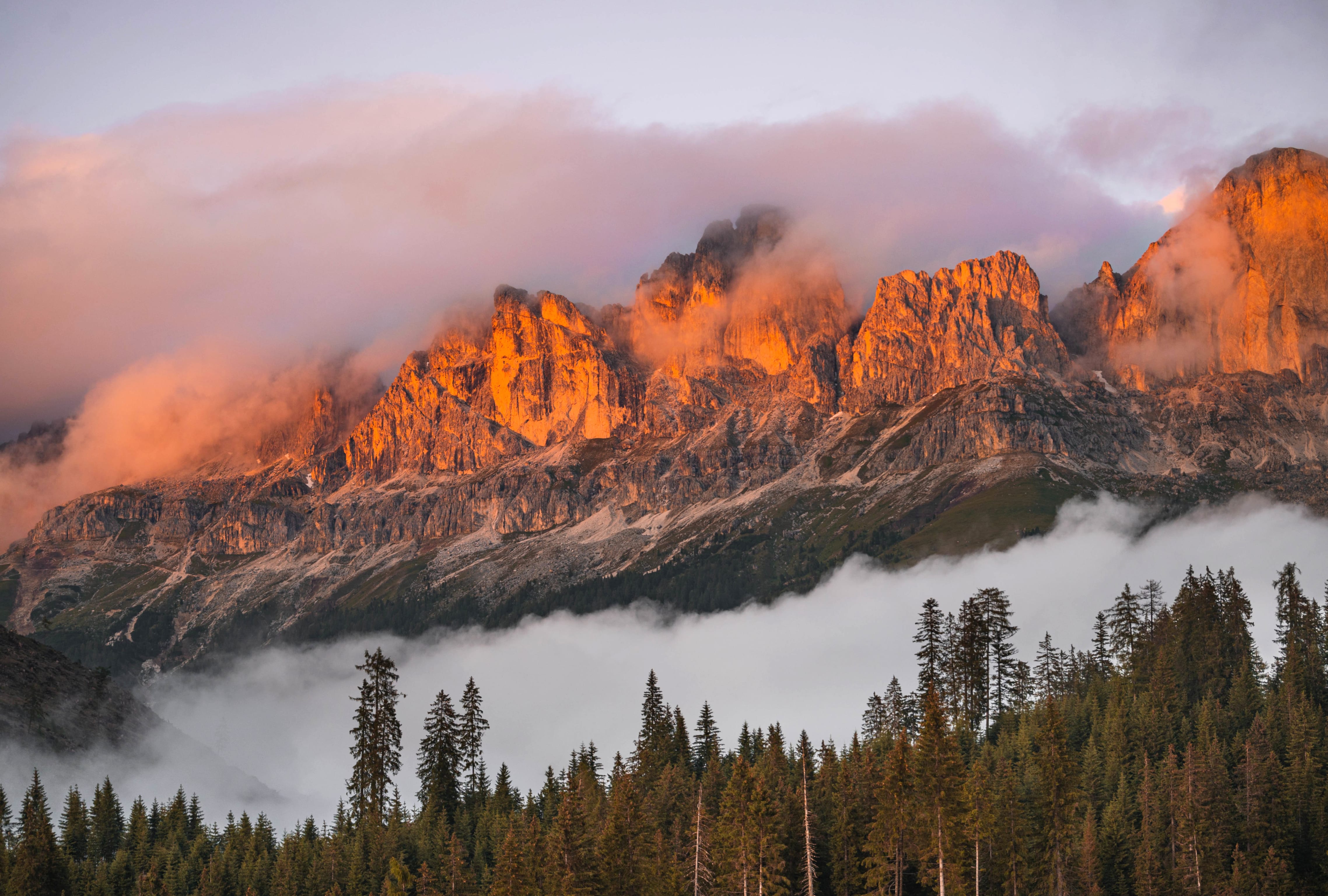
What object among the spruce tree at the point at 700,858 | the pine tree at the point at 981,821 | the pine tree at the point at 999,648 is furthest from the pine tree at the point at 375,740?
the pine tree at the point at 999,648

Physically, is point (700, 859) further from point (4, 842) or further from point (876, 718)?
point (876, 718)

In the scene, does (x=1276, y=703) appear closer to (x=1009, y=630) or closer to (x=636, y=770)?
(x=1009, y=630)

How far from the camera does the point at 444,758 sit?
398 ft

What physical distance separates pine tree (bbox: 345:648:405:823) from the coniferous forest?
28 cm

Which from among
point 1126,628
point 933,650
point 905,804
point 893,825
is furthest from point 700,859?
point 1126,628

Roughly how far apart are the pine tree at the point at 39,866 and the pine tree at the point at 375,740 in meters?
24.2

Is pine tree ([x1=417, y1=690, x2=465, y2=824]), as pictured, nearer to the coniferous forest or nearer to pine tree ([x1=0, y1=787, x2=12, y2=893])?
the coniferous forest

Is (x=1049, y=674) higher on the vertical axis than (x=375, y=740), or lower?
higher

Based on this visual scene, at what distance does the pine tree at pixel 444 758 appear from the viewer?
396 ft

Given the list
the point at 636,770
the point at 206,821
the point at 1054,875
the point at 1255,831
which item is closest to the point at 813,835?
the point at 1054,875

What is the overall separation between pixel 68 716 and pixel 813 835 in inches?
4993

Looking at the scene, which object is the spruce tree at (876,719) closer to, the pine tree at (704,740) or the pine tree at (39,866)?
the pine tree at (704,740)

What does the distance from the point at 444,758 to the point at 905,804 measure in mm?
61465

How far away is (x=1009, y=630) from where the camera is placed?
124 m
